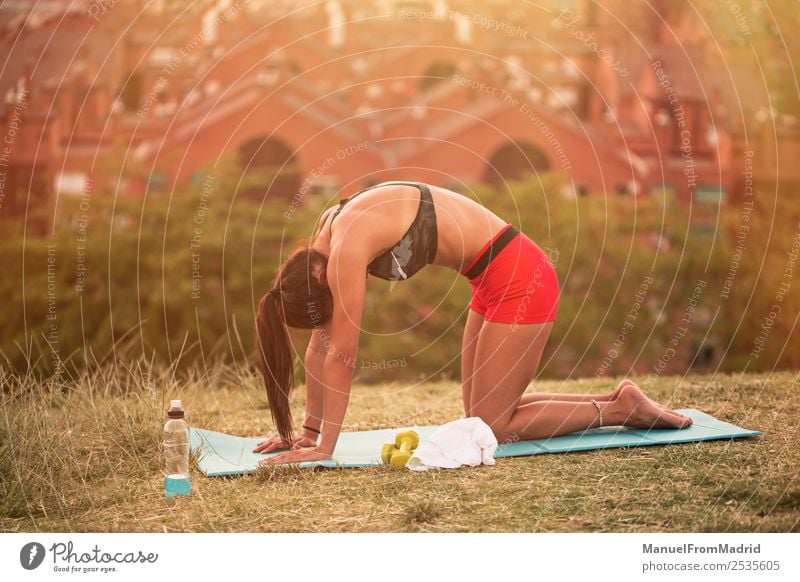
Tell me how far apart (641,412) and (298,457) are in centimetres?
174

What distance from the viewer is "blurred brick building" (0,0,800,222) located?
12859mm

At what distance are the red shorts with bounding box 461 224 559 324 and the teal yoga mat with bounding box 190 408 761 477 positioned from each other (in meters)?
0.63

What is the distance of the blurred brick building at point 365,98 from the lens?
12859 millimetres

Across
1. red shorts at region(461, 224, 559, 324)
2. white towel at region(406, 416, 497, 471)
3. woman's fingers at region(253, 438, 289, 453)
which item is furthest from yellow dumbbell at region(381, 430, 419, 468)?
red shorts at region(461, 224, 559, 324)

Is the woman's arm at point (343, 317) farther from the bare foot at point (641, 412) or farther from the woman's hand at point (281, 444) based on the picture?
the bare foot at point (641, 412)

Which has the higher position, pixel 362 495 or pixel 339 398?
pixel 339 398

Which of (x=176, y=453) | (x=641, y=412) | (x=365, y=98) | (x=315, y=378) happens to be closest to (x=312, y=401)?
(x=315, y=378)

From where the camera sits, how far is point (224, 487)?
4.13 m

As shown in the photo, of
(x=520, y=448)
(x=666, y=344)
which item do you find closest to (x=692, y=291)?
(x=666, y=344)

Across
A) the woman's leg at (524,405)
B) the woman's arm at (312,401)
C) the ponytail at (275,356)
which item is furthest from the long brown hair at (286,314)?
the woman's leg at (524,405)

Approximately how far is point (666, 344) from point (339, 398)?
10.2m

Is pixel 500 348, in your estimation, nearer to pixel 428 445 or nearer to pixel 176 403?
pixel 428 445

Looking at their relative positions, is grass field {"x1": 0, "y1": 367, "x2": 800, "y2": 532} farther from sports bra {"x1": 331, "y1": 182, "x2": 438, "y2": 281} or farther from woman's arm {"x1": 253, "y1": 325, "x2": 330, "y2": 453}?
sports bra {"x1": 331, "y1": 182, "x2": 438, "y2": 281}
